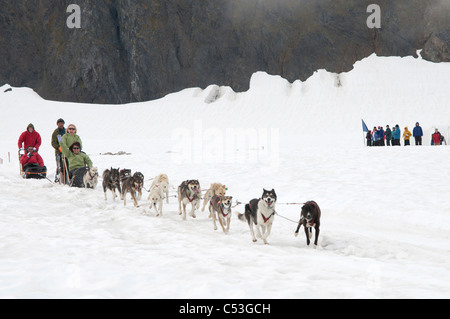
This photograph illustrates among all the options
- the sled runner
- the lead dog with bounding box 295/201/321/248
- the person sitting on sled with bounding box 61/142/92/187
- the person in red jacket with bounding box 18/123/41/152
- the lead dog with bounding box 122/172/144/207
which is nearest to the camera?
the lead dog with bounding box 295/201/321/248

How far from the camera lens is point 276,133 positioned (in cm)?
3738

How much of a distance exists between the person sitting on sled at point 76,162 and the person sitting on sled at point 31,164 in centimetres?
256

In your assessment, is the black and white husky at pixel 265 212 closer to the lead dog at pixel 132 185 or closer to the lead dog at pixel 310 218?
the lead dog at pixel 310 218

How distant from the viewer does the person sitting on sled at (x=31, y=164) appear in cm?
1389

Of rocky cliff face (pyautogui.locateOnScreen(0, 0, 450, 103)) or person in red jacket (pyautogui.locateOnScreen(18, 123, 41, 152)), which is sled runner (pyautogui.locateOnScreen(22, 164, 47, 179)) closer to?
person in red jacket (pyautogui.locateOnScreen(18, 123, 41, 152))

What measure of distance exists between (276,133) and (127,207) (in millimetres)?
29356

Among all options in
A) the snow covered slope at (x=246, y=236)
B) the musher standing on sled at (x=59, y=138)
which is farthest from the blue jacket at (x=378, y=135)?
the musher standing on sled at (x=59, y=138)

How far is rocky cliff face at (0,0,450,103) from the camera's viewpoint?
170 ft

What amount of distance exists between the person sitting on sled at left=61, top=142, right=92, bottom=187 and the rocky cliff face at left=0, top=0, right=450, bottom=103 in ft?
138

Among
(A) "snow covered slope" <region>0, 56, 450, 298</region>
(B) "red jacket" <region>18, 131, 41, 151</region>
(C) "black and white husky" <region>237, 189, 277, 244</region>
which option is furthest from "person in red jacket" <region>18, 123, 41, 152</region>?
(C) "black and white husky" <region>237, 189, 277, 244</region>

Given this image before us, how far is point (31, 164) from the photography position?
1407cm

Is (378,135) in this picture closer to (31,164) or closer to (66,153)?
(66,153)
